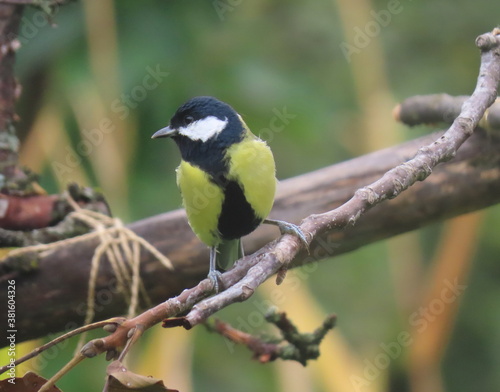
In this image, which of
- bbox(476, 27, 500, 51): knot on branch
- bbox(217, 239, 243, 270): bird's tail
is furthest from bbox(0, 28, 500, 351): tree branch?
bbox(476, 27, 500, 51): knot on branch

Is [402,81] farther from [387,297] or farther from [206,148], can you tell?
[206,148]

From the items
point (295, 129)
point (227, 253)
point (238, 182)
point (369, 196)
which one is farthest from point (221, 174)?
point (295, 129)

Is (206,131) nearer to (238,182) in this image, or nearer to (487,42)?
(238,182)

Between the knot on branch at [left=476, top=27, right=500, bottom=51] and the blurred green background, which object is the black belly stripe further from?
the blurred green background

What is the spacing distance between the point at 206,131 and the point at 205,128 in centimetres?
1

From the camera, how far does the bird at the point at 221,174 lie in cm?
126

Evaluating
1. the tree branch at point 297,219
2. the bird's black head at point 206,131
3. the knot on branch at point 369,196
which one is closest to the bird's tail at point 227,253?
the tree branch at point 297,219

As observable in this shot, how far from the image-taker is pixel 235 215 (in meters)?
1.28

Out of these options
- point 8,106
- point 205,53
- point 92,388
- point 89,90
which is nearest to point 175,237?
point 8,106

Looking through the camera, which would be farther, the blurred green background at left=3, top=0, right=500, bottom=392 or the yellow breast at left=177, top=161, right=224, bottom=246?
the blurred green background at left=3, top=0, right=500, bottom=392

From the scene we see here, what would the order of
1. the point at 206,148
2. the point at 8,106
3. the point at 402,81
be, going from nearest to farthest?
1. the point at 206,148
2. the point at 8,106
3. the point at 402,81

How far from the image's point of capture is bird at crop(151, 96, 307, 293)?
1.26 m

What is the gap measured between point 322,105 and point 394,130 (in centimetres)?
26

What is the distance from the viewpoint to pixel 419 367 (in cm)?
256
